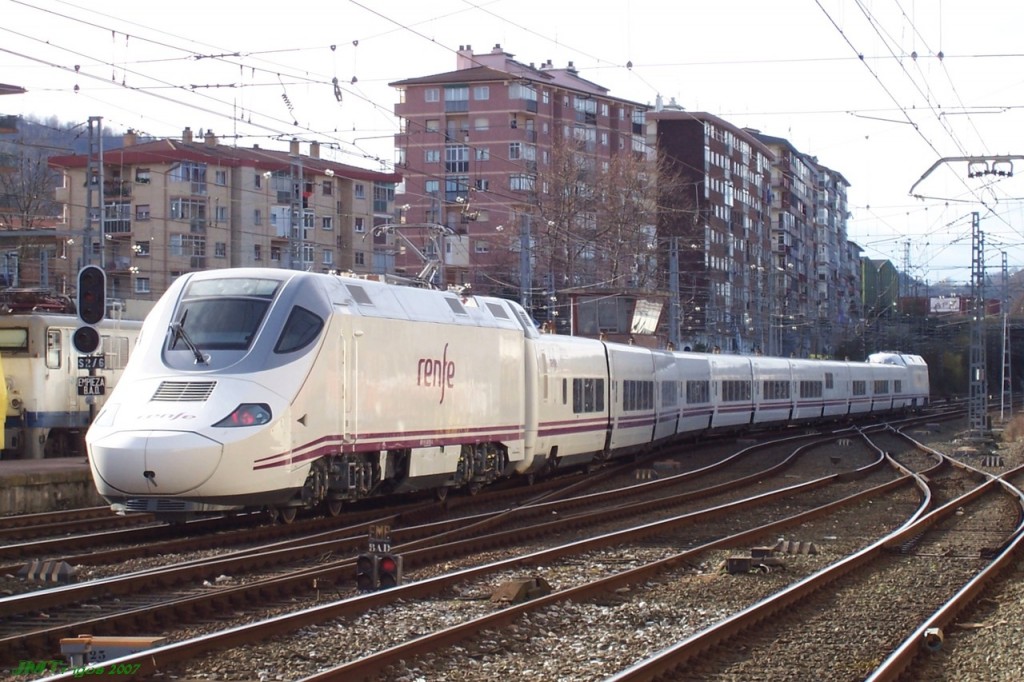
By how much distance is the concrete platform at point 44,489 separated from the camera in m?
19.9

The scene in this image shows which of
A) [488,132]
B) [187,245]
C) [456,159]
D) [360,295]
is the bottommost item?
[360,295]

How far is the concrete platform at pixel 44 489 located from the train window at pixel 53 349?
671 centimetres

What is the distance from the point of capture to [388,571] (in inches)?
466

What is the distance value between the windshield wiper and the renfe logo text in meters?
3.88

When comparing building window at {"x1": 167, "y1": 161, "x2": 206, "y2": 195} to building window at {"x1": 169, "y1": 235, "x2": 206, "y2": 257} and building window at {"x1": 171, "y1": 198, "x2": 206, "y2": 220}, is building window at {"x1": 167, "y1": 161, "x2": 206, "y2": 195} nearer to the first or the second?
building window at {"x1": 171, "y1": 198, "x2": 206, "y2": 220}

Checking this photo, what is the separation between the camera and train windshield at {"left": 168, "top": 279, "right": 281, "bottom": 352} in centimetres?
1579

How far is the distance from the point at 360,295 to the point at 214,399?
3.30 m

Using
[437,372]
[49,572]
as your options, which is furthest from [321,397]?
[49,572]

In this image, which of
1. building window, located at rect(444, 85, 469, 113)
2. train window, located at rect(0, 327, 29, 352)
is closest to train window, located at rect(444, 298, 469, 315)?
train window, located at rect(0, 327, 29, 352)

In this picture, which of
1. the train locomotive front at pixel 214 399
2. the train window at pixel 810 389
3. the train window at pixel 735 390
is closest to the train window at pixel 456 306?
the train locomotive front at pixel 214 399

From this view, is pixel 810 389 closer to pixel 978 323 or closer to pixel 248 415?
pixel 978 323

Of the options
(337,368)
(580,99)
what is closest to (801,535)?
(337,368)

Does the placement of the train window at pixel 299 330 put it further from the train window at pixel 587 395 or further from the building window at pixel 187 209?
the building window at pixel 187 209

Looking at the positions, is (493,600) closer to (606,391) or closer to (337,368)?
(337,368)
